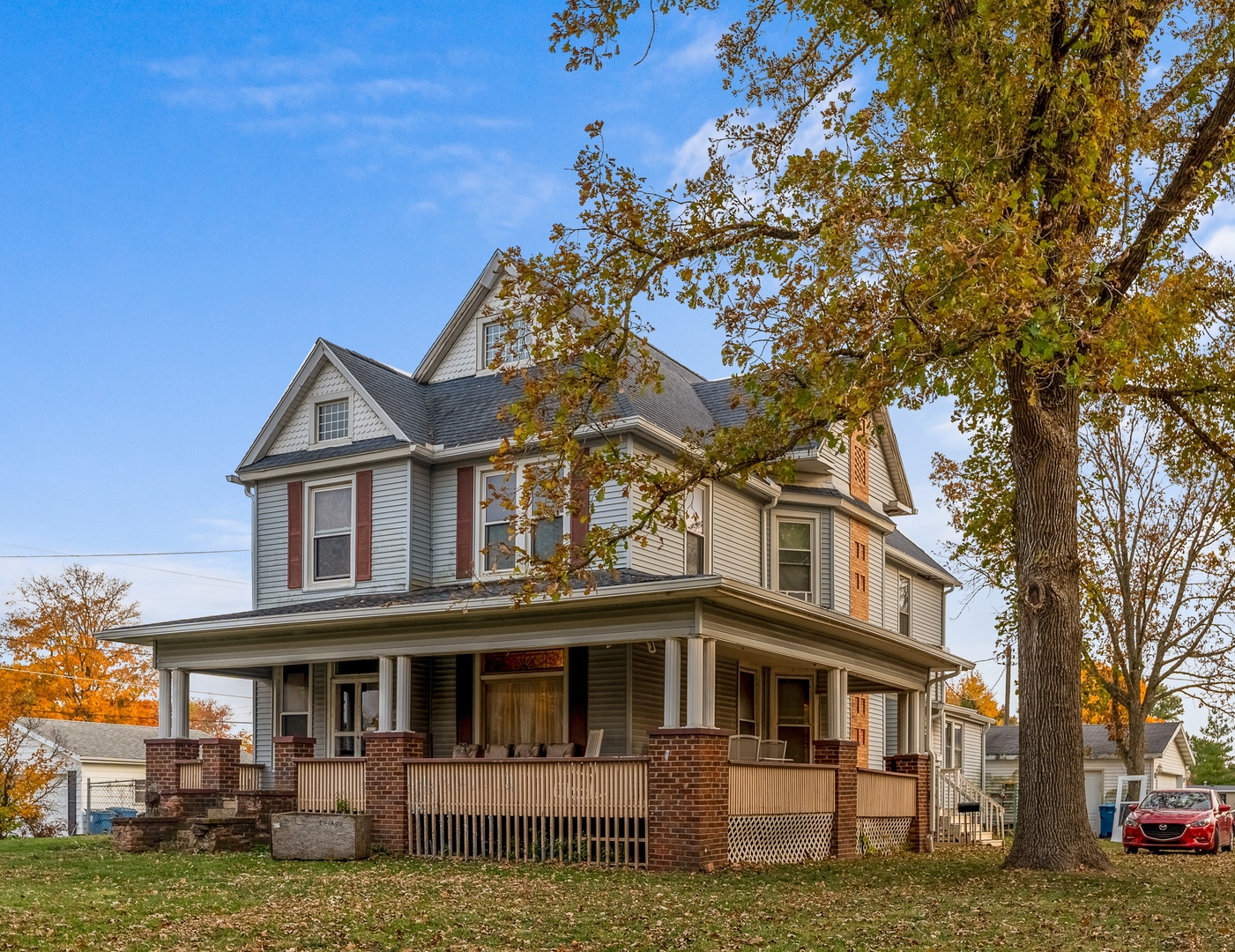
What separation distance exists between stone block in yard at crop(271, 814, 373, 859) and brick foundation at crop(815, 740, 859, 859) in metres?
7.06

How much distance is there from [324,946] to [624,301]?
8.64 m

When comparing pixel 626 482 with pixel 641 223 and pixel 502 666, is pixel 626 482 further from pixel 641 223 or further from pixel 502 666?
pixel 502 666

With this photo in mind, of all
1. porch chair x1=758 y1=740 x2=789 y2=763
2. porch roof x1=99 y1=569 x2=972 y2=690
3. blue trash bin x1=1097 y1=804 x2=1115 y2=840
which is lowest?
blue trash bin x1=1097 y1=804 x2=1115 y2=840

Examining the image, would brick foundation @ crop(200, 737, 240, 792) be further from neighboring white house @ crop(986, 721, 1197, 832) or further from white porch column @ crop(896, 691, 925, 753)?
neighboring white house @ crop(986, 721, 1197, 832)

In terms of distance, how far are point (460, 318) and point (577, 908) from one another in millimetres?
14410

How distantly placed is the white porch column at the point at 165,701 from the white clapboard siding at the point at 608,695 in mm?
7131

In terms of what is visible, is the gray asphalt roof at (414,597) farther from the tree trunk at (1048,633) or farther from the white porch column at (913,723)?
the white porch column at (913,723)

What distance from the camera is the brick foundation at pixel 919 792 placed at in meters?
23.1

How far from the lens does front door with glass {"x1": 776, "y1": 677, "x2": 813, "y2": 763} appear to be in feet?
80.0

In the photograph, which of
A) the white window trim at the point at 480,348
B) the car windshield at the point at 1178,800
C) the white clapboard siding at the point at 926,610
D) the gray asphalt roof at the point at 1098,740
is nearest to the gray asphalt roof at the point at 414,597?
the white window trim at the point at 480,348

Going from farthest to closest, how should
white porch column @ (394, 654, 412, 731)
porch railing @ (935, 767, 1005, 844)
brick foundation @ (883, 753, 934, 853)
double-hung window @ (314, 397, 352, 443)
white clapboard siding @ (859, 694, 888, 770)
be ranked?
1. white clapboard siding @ (859, 694, 888, 770)
2. porch railing @ (935, 767, 1005, 844)
3. double-hung window @ (314, 397, 352, 443)
4. brick foundation @ (883, 753, 934, 853)
5. white porch column @ (394, 654, 412, 731)

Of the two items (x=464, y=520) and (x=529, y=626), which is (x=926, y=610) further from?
(x=529, y=626)

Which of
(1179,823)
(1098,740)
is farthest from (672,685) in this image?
(1098,740)

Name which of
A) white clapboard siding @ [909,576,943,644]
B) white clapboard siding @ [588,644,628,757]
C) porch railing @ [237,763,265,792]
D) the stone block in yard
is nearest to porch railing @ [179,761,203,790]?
porch railing @ [237,763,265,792]
